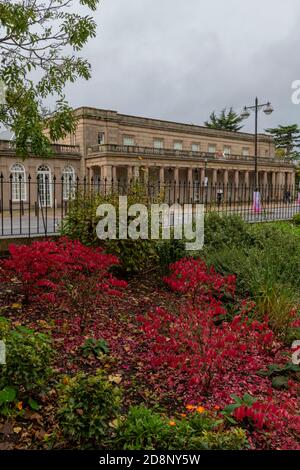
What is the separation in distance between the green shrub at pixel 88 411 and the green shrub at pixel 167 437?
133 millimetres

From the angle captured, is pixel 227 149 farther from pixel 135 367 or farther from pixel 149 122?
pixel 135 367

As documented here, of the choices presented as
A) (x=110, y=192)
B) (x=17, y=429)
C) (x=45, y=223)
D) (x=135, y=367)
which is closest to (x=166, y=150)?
(x=45, y=223)

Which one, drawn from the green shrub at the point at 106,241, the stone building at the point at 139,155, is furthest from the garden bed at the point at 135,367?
the stone building at the point at 139,155

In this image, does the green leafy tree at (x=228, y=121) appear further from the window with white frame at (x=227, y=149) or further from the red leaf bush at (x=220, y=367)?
the red leaf bush at (x=220, y=367)

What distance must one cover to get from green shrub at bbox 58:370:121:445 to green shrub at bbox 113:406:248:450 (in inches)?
5.2

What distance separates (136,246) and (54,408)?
335 centimetres

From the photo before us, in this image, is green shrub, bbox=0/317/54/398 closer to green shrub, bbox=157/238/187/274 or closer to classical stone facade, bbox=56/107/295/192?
green shrub, bbox=157/238/187/274

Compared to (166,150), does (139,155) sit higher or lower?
lower

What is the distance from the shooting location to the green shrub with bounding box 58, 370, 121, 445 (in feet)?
8.00

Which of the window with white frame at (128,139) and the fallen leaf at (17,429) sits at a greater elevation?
the window with white frame at (128,139)

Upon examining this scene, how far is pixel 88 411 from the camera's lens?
97.6 inches

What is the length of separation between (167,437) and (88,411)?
0.55 m

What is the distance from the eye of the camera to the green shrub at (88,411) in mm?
2438

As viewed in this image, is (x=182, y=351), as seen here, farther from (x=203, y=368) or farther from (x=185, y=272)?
(x=185, y=272)
